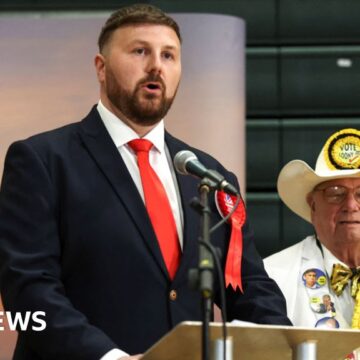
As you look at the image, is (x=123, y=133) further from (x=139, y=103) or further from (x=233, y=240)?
(x=233, y=240)

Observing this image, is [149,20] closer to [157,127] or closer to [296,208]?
[157,127]

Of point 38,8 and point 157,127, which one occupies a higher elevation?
point 38,8

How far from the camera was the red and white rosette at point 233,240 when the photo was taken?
3754 mm

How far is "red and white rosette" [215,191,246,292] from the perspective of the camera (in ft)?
12.3

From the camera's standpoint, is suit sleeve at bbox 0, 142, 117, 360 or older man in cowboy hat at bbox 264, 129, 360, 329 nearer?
suit sleeve at bbox 0, 142, 117, 360

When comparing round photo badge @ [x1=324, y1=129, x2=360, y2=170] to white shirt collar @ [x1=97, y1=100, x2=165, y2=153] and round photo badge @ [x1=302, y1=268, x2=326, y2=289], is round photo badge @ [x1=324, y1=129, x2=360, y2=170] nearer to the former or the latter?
round photo badge @ [x1=302, y1=268, x2=326, y2=289]

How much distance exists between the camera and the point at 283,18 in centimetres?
645

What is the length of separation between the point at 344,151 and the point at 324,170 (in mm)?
116

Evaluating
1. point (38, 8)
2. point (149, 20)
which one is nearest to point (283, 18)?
point (38, 8)

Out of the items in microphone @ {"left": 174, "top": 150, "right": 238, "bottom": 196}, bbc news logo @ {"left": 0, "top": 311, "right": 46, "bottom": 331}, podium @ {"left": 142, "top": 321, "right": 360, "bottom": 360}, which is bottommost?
podium @ {"left": 142, "top": 321, "right": 360, "bottom": 360}

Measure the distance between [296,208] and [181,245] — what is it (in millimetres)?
1487

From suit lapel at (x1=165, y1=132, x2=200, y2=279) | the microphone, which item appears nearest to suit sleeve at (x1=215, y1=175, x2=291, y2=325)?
suit lapel at (x1=165, y1=132, x2=200, y2=279)

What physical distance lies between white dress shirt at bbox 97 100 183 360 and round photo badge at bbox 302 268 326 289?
42.4 inches

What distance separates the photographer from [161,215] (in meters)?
3.76
